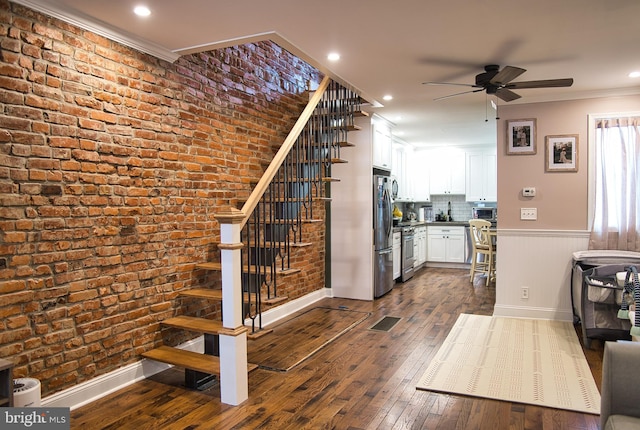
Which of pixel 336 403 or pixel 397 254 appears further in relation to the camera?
pixel 397 254

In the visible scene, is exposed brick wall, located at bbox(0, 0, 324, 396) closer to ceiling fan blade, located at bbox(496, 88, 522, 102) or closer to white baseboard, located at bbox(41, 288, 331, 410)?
white baseboard, located at bbox(41, 288, 331, 410)

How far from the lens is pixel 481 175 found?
8617mm

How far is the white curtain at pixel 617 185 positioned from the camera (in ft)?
14.9

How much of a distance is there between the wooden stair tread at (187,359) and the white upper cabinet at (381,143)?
3.60 m

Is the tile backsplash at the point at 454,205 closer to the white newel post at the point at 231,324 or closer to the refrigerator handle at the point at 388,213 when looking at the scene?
the refrigerator handle at the point at 388,213

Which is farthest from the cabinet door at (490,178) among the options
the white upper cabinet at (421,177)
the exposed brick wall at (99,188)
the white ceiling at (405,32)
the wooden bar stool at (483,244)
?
the exposed brick wall at (99,188)

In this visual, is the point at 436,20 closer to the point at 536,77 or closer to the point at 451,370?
the point at 536,77

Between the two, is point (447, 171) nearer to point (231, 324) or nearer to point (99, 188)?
point (231, 324)

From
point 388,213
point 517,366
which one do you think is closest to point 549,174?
point 388,213

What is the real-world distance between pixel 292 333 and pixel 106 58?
294 cm

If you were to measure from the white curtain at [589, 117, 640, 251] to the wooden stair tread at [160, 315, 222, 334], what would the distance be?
4.02 metres

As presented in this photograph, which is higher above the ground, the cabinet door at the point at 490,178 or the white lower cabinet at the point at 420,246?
the cabinet door at the point at 490,178

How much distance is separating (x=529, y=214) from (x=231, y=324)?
12.0 ft

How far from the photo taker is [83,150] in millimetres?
2797
